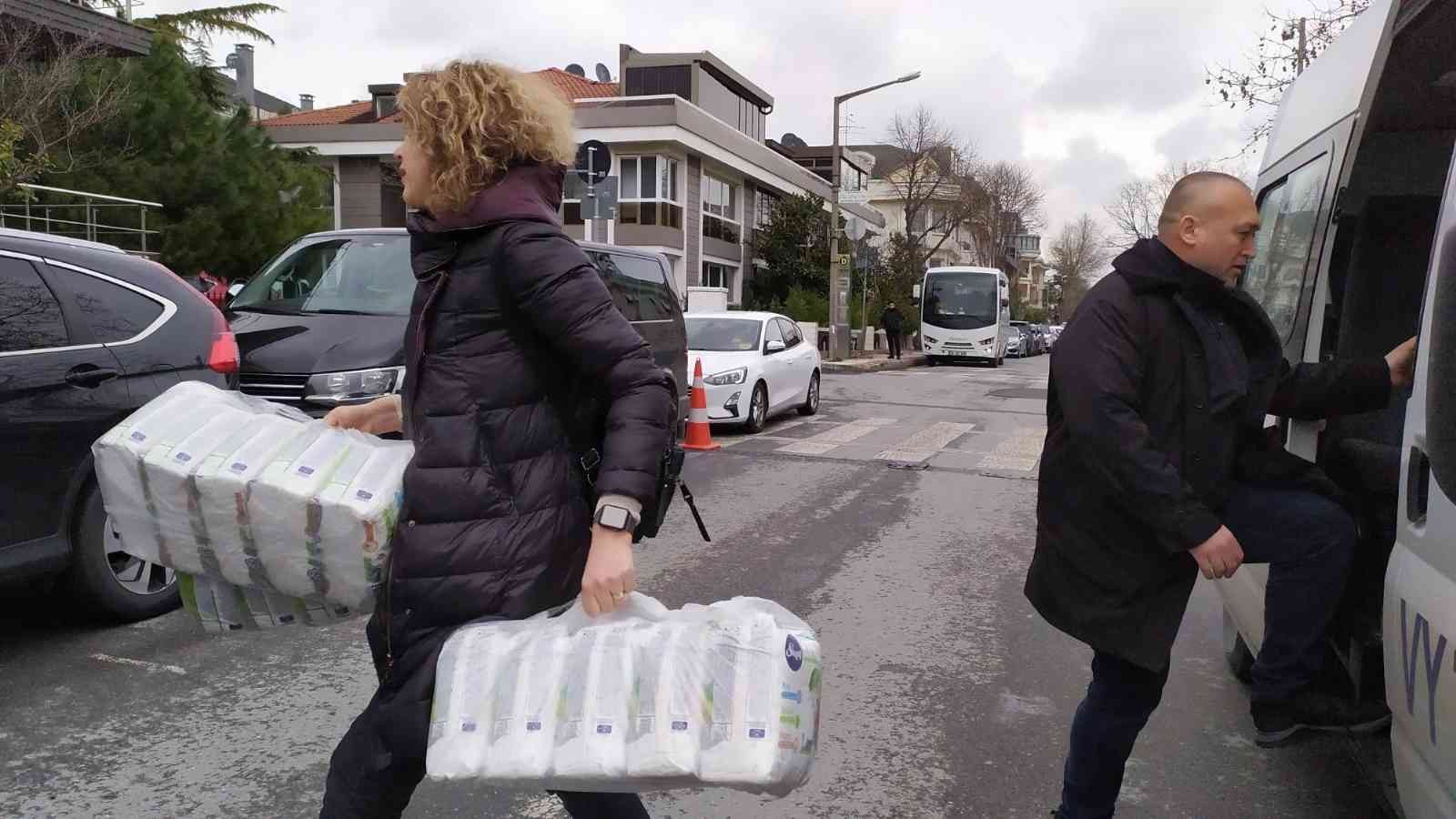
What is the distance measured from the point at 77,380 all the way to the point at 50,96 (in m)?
13.3

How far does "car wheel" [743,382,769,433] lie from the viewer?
13.0 metres

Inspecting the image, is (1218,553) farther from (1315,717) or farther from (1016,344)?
(1016,344)

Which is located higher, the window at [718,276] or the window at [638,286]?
the window at [718,276]

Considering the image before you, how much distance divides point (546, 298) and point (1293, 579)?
2.13 m

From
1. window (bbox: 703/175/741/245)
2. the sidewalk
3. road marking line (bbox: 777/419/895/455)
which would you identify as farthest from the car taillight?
window (bbox: 703/175/741/245)

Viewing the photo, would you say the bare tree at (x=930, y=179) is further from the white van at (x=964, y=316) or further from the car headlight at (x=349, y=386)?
the car headlight at (x=349, y=386)

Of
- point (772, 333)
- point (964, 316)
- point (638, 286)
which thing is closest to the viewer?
point (638, 286)

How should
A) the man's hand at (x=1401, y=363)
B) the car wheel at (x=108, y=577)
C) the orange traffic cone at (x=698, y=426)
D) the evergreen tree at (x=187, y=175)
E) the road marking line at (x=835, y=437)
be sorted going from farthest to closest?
the evergreen tree at (x=187, y=175), the road marking line at (x=835, y=437), the orange traffic cone at (x=698, y=426), the car wheel at (x=108, y=577), the man's hand at (x=1401, y=363)

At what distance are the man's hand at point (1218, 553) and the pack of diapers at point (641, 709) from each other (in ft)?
3.76

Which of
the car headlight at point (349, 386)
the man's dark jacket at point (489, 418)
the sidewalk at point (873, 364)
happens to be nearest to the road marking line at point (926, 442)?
the car headlight at point (349, 386)

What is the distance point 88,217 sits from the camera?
1461cm

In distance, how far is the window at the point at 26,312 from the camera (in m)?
4.38

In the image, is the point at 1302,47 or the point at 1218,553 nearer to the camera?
the point at 1218,553

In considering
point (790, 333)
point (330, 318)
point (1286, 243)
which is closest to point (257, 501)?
point (1286, 243)
